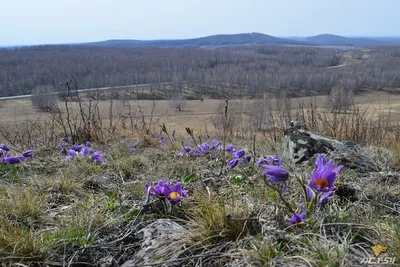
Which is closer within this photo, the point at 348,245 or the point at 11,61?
the point at 348,245

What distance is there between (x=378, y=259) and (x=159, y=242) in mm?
910

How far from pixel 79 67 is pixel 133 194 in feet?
342

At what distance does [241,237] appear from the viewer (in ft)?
5.41

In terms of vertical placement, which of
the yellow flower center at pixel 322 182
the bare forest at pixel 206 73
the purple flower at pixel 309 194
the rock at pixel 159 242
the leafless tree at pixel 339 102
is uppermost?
the yellow flower center at pixel 322 182

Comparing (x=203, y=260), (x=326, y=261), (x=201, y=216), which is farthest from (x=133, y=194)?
(x=326, y=261)

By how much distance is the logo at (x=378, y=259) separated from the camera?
1.35m

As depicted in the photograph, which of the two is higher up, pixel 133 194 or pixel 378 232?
pixel 378 232

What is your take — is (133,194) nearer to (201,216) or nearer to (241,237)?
(201,216)

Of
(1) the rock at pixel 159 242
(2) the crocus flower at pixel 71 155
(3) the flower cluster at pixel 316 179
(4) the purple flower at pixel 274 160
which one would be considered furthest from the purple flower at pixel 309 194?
(2) the crocus flower at pixel 71 155

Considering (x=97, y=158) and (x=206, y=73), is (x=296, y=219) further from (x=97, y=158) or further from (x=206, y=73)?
(x=206, y=73)

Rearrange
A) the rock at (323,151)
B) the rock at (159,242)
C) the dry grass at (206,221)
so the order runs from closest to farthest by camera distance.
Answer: the dry grass at (206,221), the rock at (159,242), the rock at (323,151)

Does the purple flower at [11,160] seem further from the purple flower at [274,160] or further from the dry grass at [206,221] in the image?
the purple flower at [274,160]

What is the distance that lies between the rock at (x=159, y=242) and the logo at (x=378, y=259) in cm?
75

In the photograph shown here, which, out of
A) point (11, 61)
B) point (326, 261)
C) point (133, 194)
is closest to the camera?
point (326, 261)
